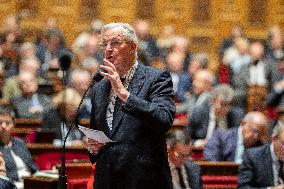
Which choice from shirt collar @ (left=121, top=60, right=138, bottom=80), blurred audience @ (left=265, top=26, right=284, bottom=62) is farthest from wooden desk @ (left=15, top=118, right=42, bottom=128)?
shirt collar @ (left=121, top=60, right=138, bottom=80)

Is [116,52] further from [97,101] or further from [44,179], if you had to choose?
[44,179]

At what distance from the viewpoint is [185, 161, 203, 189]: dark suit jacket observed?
6.46 m

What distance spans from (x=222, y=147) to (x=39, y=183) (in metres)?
2.37

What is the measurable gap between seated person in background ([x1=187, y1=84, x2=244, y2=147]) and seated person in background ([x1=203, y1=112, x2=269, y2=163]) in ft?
3.39

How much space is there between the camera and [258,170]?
21.4ft

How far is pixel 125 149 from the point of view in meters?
4.05

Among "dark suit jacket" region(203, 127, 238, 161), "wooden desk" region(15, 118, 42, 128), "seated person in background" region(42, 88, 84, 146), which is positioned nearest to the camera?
"dark suit jacket" region(203, 127, 238, 161)

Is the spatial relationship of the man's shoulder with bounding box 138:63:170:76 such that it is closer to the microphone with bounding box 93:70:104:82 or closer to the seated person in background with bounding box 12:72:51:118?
the microphone with bounding box 93:70:104:82

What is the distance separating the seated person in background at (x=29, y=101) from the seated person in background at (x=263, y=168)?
433 centimetres

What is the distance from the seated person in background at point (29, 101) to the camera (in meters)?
10.5

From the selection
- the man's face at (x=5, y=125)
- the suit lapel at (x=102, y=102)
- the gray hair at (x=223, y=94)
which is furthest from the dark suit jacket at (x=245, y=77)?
the suit lapel at (x=102, y=102)

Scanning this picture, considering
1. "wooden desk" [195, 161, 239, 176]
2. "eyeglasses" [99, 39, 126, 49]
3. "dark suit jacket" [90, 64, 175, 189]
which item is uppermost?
"eyeglasses" [99, 39, 126, 49]

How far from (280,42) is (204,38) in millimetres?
2284

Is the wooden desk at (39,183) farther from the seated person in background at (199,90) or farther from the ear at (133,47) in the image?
the seated person in background at (199,90)
